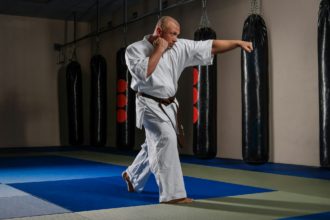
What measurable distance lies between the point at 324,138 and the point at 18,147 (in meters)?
8.44

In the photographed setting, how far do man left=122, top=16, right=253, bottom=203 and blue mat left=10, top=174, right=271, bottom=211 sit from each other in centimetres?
29

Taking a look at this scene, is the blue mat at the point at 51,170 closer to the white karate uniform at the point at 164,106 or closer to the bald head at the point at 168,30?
the white karate uniform at the point at 164,106

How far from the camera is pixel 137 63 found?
3.79 meters

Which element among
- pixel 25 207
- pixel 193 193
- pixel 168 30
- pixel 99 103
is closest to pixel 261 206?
pixel 193 193

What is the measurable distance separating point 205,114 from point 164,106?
10.7ft

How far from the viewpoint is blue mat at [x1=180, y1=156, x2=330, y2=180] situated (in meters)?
5.67

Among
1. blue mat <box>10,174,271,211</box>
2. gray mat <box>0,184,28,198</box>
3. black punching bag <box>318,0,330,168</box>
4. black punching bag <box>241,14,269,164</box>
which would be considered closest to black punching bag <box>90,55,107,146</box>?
black punching bag <box>241,14,269,164</box>

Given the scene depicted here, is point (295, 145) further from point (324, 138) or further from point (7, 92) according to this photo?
point (7, 92)

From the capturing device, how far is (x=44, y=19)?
12.1 m

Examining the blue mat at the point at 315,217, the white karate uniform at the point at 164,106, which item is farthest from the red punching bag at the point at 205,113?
the blue mat at the point at 315,217

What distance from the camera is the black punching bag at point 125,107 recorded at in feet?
30.7

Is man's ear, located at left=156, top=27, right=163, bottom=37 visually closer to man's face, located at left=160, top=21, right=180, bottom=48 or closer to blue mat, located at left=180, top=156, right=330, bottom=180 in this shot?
man's face, located at left=160, top=21, right=180, bottom=48

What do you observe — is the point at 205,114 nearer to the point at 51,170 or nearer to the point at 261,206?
the point at 51,170

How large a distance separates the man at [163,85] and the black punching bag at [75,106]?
729 cm
